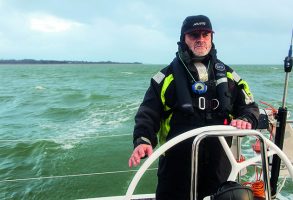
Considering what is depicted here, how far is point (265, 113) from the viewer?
10.0 ft

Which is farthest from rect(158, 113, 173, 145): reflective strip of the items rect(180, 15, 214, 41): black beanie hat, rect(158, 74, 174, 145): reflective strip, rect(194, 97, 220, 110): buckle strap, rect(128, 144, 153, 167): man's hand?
rect(180, 15, 214, 41): black beanie hat

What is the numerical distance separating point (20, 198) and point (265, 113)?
3572 millimetres

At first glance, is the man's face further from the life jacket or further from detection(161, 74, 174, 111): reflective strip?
detection(161, 74, 174, 111): reflective strip

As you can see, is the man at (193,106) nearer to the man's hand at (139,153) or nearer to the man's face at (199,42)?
the man's face at (199,42)

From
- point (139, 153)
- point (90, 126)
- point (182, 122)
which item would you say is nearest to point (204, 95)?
point (182, 122)

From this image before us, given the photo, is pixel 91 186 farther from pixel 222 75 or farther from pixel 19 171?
pixel 222 75

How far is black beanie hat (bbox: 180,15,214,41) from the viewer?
6.91 feet

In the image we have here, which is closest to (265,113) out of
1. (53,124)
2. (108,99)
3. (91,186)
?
(91,186)

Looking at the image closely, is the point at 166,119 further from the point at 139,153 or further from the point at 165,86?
the point at 139,153

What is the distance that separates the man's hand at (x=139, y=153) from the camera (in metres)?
1.80

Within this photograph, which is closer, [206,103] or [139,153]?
[139,153]

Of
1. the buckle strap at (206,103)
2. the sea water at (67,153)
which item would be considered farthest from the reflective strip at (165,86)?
the sea water at (67,153)

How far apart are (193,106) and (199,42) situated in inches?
15.7

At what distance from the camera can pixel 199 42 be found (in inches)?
84.0
